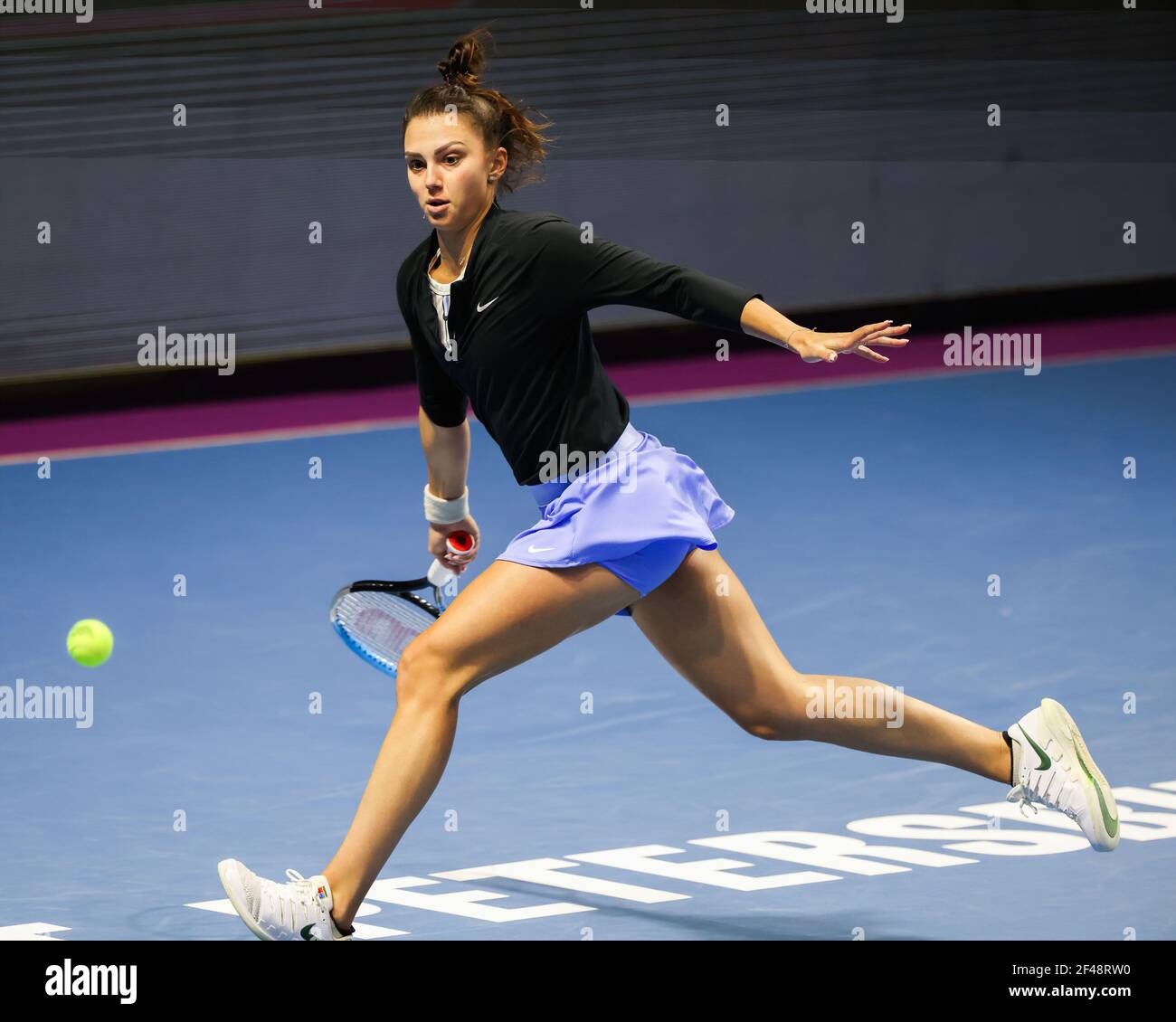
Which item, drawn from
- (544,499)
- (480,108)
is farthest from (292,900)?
(480,108)

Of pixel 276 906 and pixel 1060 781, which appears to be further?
pixel 1060 781

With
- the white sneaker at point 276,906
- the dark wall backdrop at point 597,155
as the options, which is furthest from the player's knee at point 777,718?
the dark wall backdrop at point 597,155

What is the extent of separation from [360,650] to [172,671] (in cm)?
209

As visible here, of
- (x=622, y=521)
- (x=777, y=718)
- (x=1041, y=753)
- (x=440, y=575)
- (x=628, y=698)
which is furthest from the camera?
(x=628, y=698)

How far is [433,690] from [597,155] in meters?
8.49

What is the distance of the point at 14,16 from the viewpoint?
11.5m

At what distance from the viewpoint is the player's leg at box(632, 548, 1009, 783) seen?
15.4ft

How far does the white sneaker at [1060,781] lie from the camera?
501 cm

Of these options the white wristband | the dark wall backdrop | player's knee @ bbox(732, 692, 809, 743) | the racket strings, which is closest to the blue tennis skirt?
player's knee @ bbox(732, 692, 809, 743)

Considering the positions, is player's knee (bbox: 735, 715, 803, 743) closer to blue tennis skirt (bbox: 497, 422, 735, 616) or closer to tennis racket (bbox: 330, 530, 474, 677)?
blue tennis skirt (bbox: 497, 422, 735, 616)

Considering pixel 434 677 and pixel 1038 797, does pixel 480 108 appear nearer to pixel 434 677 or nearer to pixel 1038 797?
pixel 434 677

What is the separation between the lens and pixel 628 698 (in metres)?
6.93

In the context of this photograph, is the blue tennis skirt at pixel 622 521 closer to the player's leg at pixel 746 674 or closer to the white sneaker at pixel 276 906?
the player's leg at pixel 746 674

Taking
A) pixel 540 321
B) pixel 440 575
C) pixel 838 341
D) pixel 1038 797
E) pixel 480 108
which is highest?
pixel 480 108
